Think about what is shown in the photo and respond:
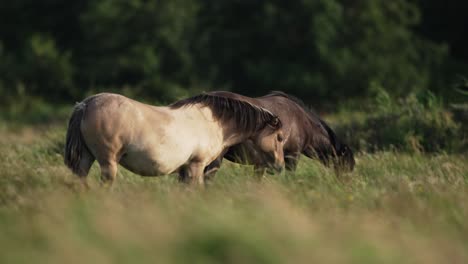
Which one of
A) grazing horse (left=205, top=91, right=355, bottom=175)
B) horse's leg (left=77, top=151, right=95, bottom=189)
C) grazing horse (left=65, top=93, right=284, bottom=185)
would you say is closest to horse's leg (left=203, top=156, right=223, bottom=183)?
grazing horse (left=205, top=91, right=355, bottom=175)

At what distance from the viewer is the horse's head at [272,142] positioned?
304 inches

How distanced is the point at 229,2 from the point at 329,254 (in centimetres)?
2885

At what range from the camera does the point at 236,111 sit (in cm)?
738

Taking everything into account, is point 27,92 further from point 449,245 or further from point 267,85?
point 449,245

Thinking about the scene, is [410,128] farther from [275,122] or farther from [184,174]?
[184,174]

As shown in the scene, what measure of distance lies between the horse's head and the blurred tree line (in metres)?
20.4

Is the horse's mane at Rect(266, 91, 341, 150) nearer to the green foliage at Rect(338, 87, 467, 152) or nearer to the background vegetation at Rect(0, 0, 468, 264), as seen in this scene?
the background vegetation at Rect(0, 0, 468, 264)

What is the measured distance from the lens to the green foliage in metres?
10.7

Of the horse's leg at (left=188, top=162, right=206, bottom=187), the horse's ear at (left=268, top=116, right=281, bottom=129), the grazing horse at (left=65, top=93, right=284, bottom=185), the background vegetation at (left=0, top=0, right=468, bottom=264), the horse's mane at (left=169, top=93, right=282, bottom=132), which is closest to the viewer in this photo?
the background vegetation at (left=0, top=0, right=468, bottom=264)

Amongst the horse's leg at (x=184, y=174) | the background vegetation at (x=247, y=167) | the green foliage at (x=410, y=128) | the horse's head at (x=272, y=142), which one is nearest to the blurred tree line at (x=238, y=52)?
the background vegetation at (x=247, y=167)

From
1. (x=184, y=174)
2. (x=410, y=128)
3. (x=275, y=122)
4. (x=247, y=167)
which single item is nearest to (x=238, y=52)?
(x=410, y=128)

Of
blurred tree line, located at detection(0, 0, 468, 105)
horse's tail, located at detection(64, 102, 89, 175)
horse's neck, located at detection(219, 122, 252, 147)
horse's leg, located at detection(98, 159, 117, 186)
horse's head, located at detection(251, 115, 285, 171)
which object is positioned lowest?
blurred tree line, located at detection(0, 0, 468, 105)

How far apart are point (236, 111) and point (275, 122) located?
55 cm

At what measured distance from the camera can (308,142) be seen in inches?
345
